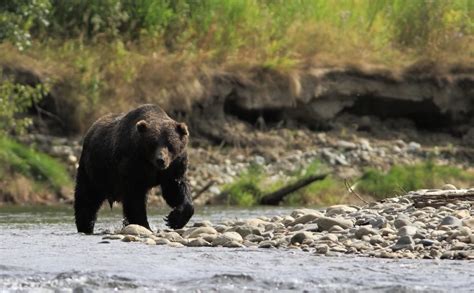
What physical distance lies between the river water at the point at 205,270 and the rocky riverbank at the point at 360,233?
0.20m

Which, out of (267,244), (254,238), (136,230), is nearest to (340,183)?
(136,230)

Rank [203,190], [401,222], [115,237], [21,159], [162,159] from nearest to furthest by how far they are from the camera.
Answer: [401,222], [115,237], [162,159], [203,190], [21,159]

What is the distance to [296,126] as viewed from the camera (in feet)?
76.7

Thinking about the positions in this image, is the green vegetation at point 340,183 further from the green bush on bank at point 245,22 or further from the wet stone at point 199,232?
the wet stone at point 199,232

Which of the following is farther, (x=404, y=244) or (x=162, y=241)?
(x=162, y=241)

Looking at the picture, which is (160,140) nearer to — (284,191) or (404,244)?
(404,244)

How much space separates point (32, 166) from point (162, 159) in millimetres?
8787

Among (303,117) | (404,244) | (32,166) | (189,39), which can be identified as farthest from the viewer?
(303,117)

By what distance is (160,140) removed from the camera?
10.8 meters

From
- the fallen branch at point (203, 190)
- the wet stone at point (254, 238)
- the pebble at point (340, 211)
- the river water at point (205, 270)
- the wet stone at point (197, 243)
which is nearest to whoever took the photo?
the river water at point (205, 270)

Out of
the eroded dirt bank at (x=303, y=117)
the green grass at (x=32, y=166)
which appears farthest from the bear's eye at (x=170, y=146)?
the eroded dirt bank at (x=303, y=117)

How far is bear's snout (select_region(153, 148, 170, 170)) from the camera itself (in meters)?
10.6

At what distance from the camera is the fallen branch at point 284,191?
1883cm

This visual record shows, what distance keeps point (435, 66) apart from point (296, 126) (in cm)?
309
